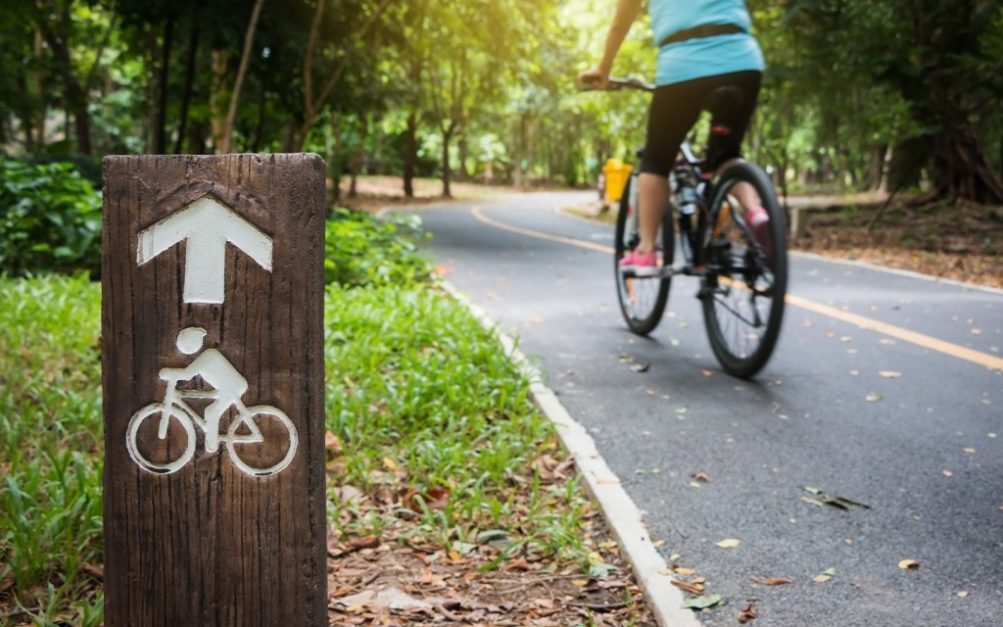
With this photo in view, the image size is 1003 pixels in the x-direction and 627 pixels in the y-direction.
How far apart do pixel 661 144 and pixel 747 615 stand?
2953 millimetres

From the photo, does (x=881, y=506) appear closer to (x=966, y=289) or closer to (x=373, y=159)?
(x=966, y=289)

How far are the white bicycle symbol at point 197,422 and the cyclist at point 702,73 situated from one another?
300 cm

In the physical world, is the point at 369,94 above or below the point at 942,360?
above

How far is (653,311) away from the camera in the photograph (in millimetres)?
5551

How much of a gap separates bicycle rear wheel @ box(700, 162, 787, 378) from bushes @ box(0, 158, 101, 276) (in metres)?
5.74

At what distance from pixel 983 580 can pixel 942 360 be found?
260 centimetres

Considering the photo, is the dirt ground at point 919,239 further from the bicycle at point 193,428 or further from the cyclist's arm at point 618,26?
the bicycle at point 193,428

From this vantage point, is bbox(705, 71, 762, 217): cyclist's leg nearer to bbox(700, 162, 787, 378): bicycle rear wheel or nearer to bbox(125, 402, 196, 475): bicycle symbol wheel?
bbox(700, 162, 787, 378): bicycle rear wheel

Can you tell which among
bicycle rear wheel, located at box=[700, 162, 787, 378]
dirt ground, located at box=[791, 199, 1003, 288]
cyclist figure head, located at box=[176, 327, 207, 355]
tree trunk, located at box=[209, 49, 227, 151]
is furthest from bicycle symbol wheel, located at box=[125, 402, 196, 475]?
tree trunk, located at box=[209, 49, 227, 151]

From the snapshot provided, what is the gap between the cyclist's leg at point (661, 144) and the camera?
14.9 feet

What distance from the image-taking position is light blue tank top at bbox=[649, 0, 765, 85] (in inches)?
172

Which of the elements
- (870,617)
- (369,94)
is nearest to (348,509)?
(870,617)

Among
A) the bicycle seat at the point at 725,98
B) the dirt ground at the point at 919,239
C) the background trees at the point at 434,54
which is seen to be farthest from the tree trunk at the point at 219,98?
the bicycle seat at the point at 725,98

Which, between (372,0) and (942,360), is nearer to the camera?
(942,360)
